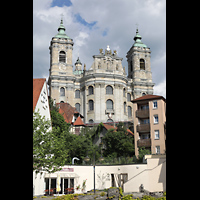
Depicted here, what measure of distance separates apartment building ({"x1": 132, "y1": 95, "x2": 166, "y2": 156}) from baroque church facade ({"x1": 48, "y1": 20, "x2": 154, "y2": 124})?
23.1m

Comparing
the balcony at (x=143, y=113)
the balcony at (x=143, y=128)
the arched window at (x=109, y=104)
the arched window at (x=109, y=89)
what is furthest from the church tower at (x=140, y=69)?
the balcony at (x=143, y=128)

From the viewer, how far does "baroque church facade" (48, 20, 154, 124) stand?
7431cm

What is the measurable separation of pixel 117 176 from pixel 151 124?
14.5 m

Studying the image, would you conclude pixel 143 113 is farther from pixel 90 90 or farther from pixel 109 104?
pixel 90 90

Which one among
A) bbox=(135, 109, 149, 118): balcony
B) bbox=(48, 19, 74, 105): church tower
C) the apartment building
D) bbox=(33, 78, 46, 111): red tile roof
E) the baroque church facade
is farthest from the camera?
bbox=(48, 19, 74, 105): church tower

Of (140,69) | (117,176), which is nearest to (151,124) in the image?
(117,176)

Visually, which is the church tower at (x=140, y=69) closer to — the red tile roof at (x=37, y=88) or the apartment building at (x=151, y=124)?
the apartment building at (x=151, y=124)

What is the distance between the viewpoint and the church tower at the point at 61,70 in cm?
7662

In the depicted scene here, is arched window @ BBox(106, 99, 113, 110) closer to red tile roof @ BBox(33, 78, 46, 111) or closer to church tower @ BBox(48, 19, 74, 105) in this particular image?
church tower @ BBox(48, 19, 74, 105)

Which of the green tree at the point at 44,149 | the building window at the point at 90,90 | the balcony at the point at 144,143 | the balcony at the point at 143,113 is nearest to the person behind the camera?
the green tree at the point at 44,149

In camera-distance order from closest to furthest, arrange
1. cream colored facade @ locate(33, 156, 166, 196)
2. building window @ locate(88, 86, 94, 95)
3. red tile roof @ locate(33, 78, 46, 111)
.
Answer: red tile roof @ locate(33, 78, 46, 111)
cream colored facade @ locate(33, 156, 166, 196)
building window @ locate(88, 86, 94, 95)

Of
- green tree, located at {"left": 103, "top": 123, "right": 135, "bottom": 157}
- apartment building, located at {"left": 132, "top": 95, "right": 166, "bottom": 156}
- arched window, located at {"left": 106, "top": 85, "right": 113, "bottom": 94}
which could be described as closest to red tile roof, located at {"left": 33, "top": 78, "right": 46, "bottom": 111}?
green tree, located at {"left": 103, "top": 123, "right": 135, "bottom": 157}

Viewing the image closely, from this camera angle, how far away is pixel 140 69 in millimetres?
86750
